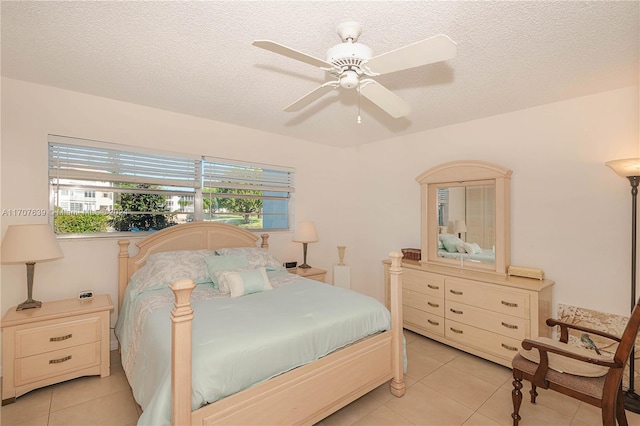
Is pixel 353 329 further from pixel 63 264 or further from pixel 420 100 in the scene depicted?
pixel 63 264

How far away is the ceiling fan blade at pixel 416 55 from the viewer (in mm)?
1362

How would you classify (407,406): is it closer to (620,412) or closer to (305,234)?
(620,412)

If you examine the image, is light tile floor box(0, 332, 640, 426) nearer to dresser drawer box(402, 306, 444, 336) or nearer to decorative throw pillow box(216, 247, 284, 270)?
dresser drawer box(402, 306, 444, 336)

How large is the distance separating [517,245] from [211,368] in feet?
10.4

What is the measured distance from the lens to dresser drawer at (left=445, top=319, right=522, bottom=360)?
2826mm

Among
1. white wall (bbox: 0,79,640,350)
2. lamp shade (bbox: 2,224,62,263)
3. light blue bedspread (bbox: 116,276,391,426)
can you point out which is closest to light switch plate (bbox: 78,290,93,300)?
white wall (bbox: 0,79,640,350)

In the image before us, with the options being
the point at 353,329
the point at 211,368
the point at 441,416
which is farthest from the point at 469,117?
the point at 211,368

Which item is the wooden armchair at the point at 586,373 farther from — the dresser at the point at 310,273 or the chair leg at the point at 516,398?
the dresser at the point at 310,273

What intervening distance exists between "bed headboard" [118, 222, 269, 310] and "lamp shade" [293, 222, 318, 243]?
1.80 ft

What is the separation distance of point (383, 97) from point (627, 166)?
2005 mm

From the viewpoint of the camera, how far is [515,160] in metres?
3.22

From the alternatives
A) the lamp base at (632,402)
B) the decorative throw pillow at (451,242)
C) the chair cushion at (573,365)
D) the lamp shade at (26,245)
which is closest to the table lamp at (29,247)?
the lamp shade at (26,245)

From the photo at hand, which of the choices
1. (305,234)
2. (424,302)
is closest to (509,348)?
(424,302)

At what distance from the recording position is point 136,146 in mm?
3168
